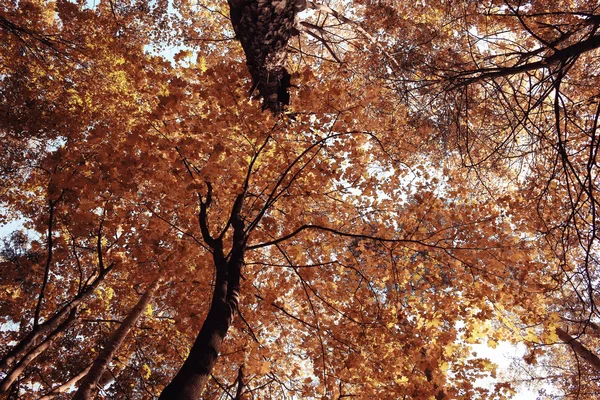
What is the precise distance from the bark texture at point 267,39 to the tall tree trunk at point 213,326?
1.63 metres

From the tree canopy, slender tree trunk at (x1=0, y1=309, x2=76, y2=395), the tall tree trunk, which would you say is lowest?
slender tree trunk at (x1=0, y1=309, x2=76, y2=395)

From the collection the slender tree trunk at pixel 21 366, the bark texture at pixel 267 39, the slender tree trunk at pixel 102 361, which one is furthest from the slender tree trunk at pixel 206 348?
the slender tree trunk at pixel 21 366

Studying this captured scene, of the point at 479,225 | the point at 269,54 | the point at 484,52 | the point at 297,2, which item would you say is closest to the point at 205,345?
the point at 269,54

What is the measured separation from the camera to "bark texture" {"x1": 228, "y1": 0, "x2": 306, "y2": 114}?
11.7ft

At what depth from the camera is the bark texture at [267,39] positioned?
356cm

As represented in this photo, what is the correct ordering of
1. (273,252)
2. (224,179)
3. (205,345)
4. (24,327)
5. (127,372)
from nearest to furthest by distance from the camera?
(205,345), (224,179), (273,252), (24,327), (127,372)

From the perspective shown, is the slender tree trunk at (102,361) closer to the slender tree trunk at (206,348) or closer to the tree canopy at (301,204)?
the tree canopy at (301,204)

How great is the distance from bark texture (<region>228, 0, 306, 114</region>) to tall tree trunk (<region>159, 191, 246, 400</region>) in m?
1.63

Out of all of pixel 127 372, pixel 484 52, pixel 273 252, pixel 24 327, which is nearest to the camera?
pixel 273 252

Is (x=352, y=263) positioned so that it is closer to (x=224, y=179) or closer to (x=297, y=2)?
A: (x=224, y=179)

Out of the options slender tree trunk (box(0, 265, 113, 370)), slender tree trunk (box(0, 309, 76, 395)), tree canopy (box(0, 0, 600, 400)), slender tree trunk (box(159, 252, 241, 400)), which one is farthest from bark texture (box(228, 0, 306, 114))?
slender tree trunk (box(0, 309, 76, 395))

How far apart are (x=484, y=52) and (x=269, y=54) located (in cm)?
497

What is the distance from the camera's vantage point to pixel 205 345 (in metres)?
2.52

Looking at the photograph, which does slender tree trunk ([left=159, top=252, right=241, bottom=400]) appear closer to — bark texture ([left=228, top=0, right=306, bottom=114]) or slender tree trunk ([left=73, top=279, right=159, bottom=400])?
bark texture ([left=228, top=0, right=306, bottom=114])
